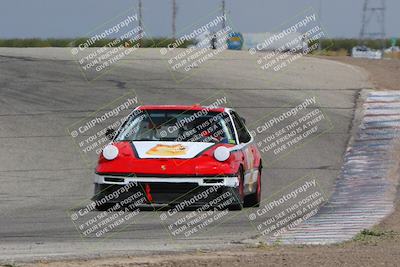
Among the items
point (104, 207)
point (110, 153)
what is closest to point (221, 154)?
point (110, 153)

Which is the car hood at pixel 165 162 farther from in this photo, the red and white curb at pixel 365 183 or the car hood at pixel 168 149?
the red and white curb at pixel 365 183

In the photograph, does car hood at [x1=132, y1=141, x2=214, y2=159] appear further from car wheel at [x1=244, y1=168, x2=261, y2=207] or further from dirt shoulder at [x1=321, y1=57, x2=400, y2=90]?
dirt shoulder at [x1=321, y1=57, x2=400, y2=90]

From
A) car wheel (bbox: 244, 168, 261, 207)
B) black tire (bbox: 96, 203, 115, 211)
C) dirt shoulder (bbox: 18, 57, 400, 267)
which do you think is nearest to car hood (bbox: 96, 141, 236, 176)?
black tire (bbox: 96, 203, 115, 211)

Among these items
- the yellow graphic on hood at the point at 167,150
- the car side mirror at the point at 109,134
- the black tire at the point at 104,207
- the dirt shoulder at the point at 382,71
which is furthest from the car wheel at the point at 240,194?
the dirt shoulder at the point at 382,71

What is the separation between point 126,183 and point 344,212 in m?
2.83

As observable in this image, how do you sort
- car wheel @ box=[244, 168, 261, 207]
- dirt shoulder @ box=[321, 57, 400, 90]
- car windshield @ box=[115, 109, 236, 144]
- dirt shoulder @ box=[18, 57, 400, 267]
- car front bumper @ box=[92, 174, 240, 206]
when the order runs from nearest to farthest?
dirt shoulder @ box=[18, 57, 400, 267] < car front bumper @ box=[92, 174, 240, 206] < car windshield @ box=[115, 109, 236, 144] < car wheel @ box=[244, 168, 261, 207] < dirt shoulder @ box=[321, 57, 400, 90]

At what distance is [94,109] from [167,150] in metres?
11.6

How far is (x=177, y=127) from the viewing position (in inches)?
538

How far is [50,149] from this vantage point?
19641 mm

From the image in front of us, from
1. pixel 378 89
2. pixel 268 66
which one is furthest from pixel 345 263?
pixel 268 66

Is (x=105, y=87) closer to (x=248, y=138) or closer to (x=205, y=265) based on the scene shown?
(x=248, y=138)

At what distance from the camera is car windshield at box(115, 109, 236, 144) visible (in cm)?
1358

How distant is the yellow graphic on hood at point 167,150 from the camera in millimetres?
12883

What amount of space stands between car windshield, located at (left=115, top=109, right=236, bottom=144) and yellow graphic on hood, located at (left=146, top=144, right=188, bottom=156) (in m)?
0.36
